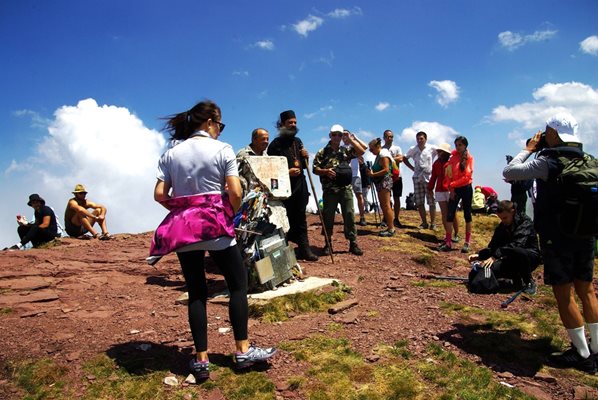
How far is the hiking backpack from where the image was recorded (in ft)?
12.8

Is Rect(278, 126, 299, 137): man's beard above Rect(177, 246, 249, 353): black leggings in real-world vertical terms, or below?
above

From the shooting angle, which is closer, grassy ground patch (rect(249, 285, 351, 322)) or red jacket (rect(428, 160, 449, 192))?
grassy ground patch (rect(249, 285, 351, 322))

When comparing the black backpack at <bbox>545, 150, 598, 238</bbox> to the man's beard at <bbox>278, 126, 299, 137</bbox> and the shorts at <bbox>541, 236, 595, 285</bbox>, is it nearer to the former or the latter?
the shorts at <bbox>541, 236, 595, 285</bbox>

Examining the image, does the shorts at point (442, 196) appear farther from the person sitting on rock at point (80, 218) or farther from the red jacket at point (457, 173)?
the person sitting on rock at point (80, 218)

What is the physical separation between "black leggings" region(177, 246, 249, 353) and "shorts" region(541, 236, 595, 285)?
9.71ft

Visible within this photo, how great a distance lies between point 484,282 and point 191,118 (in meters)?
3.82

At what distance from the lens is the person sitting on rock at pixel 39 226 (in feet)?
36.3

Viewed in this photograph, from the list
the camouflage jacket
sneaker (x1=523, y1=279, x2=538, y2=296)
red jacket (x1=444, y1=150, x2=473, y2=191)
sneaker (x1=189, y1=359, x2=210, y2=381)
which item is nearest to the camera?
sneaker (x1=189, y1=359, x2=210, y2=381)

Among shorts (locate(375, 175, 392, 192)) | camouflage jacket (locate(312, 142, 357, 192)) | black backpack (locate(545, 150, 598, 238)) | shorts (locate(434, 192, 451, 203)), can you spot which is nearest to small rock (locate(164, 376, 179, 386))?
black backpack (locate(545, 150, 598, 238))

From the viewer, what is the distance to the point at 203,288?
3.79m

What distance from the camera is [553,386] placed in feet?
12.9

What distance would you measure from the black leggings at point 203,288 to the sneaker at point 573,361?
3.13m

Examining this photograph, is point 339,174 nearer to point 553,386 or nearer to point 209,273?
point 209,273

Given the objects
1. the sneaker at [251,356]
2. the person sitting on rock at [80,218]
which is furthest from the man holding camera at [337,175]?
the person sitting on rock at [80,218]
